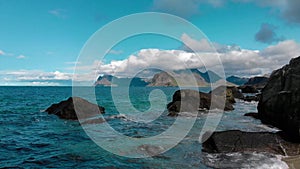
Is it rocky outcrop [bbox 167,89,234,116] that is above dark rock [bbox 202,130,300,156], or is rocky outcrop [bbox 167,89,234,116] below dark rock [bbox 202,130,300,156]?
above

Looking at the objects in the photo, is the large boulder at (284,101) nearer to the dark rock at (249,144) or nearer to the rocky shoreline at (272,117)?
the rocky shoreline at (272,117)

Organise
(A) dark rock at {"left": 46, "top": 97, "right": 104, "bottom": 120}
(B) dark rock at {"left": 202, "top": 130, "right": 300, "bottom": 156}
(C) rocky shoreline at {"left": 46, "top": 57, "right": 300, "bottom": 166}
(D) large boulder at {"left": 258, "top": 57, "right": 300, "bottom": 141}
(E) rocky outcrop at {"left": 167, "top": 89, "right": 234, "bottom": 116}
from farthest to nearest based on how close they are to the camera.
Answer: (E) rocky outcrop at {"left": 167, "top": 89, "right": 234, "bottom": 116}
(A) dark rock at {"left": 46, "top": 97, "right": 104, "bottom": 120}
(D) large boulder at {"left": 258, "top": 57, "right": 300, "bottom": 141}
(C) rocky shoreline at {"left": 46, "top": 57, "right": 300, "bottom": 166}
(B) dark rock at {"left": 202, "top": 130, "right": 300, "bottom": 156}

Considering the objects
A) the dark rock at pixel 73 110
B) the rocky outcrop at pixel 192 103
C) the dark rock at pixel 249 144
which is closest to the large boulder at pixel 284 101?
the dark rock at pixel 249 144

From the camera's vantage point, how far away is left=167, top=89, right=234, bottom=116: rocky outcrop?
35219mm

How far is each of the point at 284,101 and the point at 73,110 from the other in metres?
20.8

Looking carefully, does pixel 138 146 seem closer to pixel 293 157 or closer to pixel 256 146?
pixel 256 146

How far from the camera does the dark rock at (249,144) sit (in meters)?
14.2

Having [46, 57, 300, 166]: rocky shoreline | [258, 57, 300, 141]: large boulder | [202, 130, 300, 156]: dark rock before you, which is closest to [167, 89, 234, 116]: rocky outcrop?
[46, 57, 300, 166]: rocky shoreline

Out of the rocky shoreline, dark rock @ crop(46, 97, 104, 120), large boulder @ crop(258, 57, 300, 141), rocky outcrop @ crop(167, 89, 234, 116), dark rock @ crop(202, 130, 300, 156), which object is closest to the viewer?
dark rock @ crop(202, 130, 300, 156)

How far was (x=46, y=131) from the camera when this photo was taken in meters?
21.0

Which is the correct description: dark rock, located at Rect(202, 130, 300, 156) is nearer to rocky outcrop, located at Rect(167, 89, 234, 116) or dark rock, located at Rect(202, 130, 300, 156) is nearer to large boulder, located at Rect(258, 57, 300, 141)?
large boulder, located at Rect(258, 57, 300, 141)

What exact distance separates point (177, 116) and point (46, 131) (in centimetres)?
1470

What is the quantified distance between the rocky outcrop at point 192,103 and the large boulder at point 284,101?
39.2ft

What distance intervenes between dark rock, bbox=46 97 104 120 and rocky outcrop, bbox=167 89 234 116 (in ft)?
32.3
